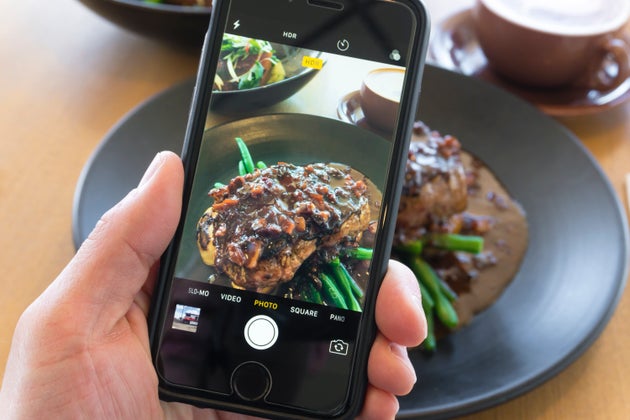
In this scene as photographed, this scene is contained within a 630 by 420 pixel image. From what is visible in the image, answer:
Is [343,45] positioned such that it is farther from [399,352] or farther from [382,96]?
[399,352]

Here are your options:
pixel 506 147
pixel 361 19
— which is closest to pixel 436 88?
pixel 506 147

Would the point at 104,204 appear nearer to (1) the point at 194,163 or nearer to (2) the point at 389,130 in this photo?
(1) the point at 194,163

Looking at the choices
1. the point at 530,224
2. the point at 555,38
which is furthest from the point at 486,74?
the point at 530,224

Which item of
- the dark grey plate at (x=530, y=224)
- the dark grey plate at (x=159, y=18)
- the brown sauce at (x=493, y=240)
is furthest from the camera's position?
the dark grey plate at (x=159, y=18)

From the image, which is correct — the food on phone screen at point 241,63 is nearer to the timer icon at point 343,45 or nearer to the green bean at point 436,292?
the timer icon at point 343,45

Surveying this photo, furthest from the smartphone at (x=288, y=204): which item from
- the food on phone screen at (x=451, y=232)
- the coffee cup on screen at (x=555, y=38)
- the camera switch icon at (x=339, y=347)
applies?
the coffee cup on screen at (x=555, y=38)

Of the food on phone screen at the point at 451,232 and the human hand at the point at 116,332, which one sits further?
the food on phone screen at the point at 451,232
